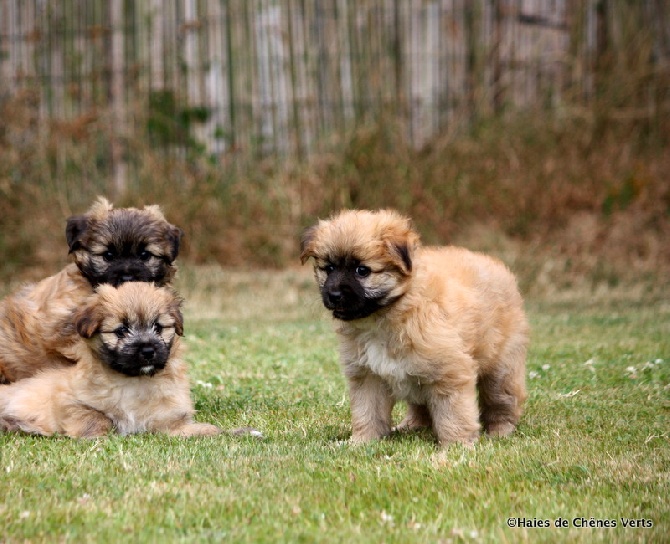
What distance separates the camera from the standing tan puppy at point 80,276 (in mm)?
5844

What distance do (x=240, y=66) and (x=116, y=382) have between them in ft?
24.3

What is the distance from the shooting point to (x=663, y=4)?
1320cm

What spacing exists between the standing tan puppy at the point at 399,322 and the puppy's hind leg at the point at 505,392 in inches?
2.9

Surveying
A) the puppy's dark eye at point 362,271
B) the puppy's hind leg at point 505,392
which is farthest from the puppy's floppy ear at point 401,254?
the puppy's hind leg at point 505,392

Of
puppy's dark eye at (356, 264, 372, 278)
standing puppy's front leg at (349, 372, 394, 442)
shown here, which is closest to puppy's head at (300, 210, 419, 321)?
puppy's dark eye at (356, 264, 372, 278)

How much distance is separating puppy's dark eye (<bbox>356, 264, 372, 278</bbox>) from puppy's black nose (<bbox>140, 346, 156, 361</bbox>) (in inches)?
46.2

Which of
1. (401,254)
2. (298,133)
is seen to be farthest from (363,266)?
(298,133)

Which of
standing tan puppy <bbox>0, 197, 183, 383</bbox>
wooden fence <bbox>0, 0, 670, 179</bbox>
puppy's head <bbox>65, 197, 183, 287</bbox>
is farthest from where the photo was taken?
wooden fence <bbox>0, 0, 670, 179</bbox>

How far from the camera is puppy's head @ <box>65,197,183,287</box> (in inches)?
235

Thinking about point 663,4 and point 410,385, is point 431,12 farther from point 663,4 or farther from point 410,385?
point 410,385

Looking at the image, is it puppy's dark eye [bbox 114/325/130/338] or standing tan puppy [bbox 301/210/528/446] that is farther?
puppy's dark eye [bbox 114/325/130/338]

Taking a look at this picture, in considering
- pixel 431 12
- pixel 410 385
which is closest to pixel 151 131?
pixel 431 12

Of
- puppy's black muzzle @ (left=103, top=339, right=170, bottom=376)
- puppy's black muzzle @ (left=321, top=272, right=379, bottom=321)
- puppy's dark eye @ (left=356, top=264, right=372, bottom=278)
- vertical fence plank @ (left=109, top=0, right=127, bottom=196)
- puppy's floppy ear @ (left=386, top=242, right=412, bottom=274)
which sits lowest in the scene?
puppy's black muzzle @ (left=103, top=339, right=170, bottom=376)

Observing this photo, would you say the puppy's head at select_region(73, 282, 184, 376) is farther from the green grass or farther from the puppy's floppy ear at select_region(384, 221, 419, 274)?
the puppy's floppy ear at select_region(384, 221, 419, 274)
